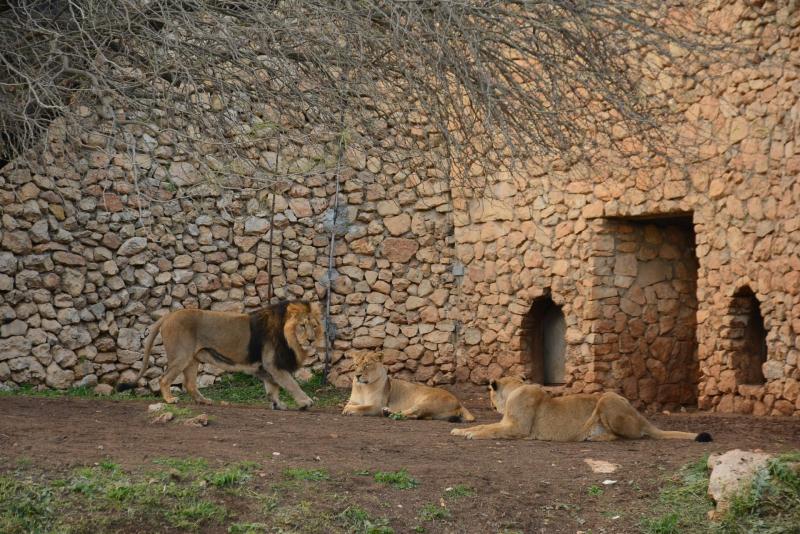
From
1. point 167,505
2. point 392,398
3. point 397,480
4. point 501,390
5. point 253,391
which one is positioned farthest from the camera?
point 253,391

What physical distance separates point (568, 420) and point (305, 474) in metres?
2.89

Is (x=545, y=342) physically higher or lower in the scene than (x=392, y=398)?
higher

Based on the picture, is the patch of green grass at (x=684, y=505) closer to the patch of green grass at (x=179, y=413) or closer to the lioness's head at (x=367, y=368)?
the patch of green grass at (x=179, y=413)

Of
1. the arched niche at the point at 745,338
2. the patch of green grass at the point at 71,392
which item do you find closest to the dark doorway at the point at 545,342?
the arched niche at the point at 745,338

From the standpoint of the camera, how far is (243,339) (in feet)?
36.0

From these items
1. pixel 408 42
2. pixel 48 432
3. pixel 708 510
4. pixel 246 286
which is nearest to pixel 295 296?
pixel 246 286

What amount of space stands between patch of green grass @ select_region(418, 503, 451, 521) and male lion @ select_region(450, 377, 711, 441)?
98.3 inches

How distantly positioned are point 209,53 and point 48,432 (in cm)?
287

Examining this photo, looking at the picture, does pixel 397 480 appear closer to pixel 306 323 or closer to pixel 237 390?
pixel 306 323

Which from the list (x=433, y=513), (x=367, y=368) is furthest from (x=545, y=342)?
(x=433, y=513)

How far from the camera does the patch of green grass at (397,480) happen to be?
716 centimetres

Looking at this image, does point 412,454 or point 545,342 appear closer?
point 412,454

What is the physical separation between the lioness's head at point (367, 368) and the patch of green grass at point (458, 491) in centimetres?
390

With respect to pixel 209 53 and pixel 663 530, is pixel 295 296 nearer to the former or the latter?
pixel 209 53
